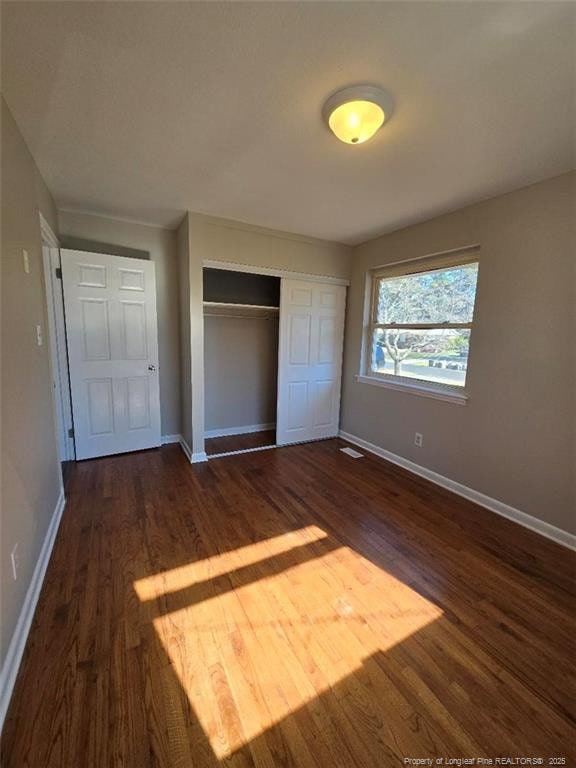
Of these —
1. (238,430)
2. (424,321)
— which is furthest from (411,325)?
(238,430)

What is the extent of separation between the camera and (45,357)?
7.16 ft

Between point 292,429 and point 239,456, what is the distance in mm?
747

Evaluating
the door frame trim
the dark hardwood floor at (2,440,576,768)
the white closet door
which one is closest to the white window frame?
the white closet door

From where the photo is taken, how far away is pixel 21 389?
5.20 ft

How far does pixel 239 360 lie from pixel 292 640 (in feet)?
10.2

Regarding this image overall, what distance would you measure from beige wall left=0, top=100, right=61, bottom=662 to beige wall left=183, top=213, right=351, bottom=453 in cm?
120

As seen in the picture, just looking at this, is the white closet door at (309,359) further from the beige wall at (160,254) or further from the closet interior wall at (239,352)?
the beige wall at (160,254)

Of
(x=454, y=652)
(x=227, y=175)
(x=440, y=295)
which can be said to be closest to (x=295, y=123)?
(x=227, y=175)

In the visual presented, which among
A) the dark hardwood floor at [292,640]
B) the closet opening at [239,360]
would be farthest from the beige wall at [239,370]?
the dark hardwood floor at [292,640]

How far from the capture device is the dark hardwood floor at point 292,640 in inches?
42.4

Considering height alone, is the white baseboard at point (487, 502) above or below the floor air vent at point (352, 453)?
above

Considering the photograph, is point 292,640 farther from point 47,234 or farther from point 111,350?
point 47,234

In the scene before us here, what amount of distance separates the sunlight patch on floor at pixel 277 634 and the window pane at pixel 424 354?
6.10ft

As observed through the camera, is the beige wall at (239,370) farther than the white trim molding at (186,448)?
Yes
